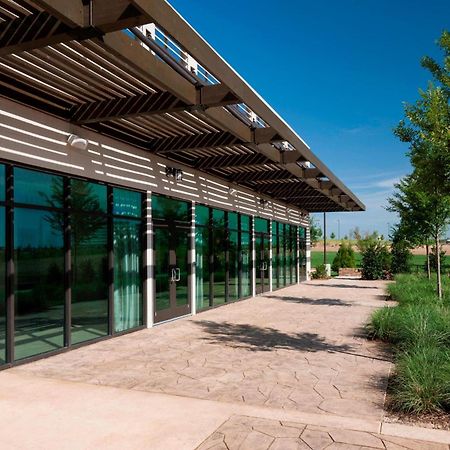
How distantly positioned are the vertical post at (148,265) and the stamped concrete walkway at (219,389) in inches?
28.8

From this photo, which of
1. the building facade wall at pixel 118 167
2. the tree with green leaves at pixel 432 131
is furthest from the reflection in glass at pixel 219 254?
the tree with green leaves at pixel 432 131

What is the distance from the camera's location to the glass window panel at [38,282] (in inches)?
282

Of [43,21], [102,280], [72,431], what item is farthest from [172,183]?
[72,431]

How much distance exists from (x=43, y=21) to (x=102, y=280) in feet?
17.5

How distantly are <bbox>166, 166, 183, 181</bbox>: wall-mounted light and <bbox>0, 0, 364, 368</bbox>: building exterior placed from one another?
0.04 m

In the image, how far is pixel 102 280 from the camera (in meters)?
9.10

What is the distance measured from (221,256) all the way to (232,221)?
1.57m

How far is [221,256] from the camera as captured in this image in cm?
1480

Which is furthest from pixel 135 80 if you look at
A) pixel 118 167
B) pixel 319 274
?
pixel 319 274

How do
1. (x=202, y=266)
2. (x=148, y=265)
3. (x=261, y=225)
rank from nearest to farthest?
(x=148, y=265)
(x=202, y=266)
(x=261, y=225)

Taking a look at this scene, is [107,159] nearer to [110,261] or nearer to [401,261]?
[110,261]

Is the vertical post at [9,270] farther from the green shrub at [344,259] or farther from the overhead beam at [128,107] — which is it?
the green shrub at [344,259]

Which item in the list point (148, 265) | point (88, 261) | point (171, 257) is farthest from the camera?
point (171, 257)

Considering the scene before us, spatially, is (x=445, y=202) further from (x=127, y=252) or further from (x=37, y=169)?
(x=37, y=169)
